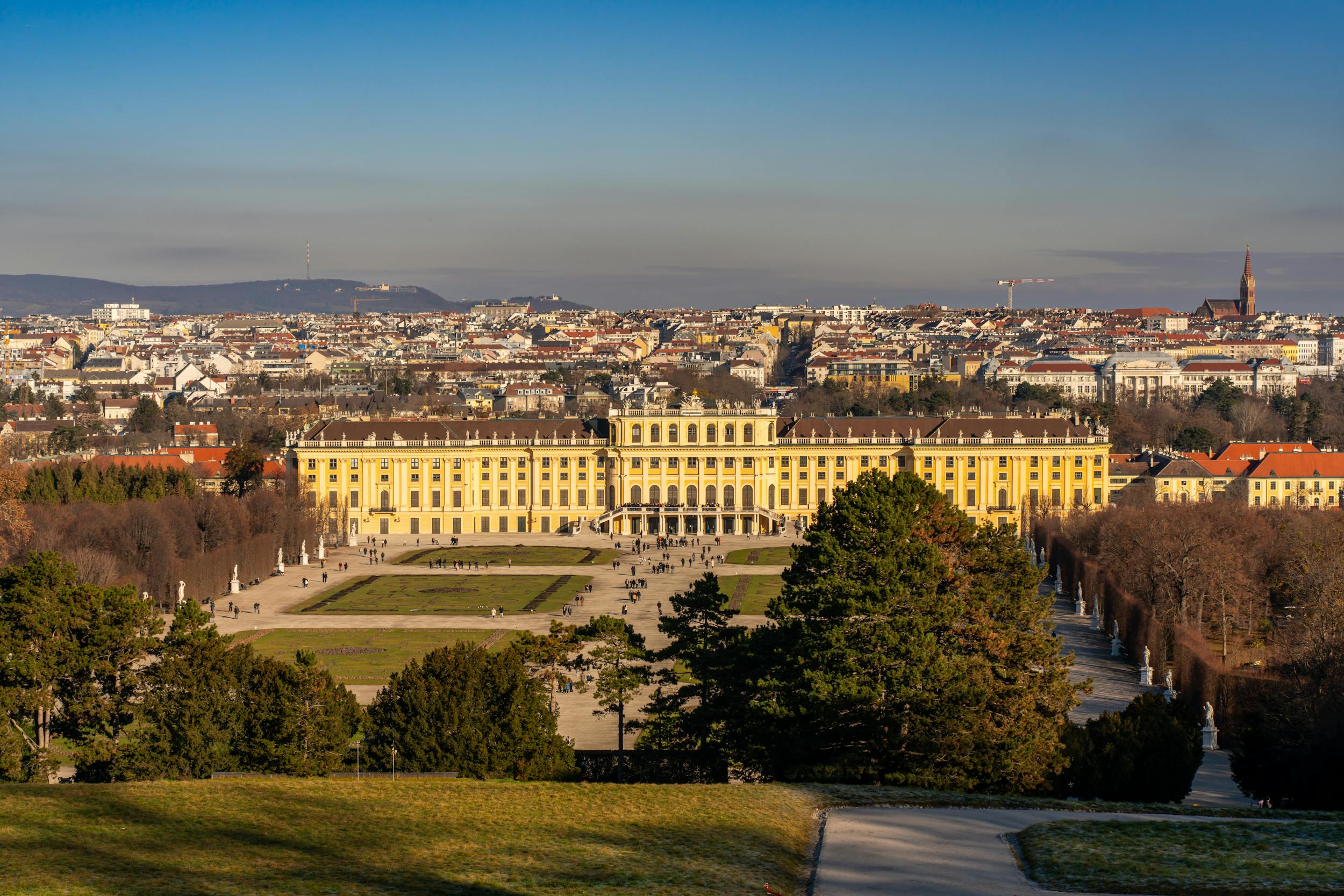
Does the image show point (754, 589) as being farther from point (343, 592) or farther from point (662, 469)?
point (662, 469)

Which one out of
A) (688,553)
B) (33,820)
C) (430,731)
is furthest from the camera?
(688,553)

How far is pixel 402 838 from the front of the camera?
26.0m

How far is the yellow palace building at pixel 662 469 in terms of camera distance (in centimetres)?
10175

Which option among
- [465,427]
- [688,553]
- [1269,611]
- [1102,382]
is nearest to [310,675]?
[1269,611]

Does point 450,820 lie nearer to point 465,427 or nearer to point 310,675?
point 310,675

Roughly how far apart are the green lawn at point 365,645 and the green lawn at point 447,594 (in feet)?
17.7

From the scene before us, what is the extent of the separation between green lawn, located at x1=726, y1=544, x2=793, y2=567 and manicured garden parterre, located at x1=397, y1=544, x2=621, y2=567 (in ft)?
21.9

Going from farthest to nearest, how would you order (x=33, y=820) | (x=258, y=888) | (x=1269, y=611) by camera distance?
(x=1269, y=611), (x=33, y=820), (x=258, y=888)

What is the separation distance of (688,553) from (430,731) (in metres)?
54.6

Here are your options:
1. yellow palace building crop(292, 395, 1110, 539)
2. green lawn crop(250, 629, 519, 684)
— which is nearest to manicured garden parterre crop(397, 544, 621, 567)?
yellow palace building crop(292, 395, 1110, 539)

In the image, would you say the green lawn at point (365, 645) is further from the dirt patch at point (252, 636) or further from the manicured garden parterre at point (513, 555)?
the manicured garden parterre at point (513, 555)

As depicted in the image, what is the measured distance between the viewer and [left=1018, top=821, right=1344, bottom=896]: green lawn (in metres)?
23.6

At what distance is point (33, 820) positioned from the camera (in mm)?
26656

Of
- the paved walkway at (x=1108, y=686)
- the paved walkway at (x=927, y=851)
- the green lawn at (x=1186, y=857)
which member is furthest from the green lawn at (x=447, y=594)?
the green lawn at (x=1186, y=857)
